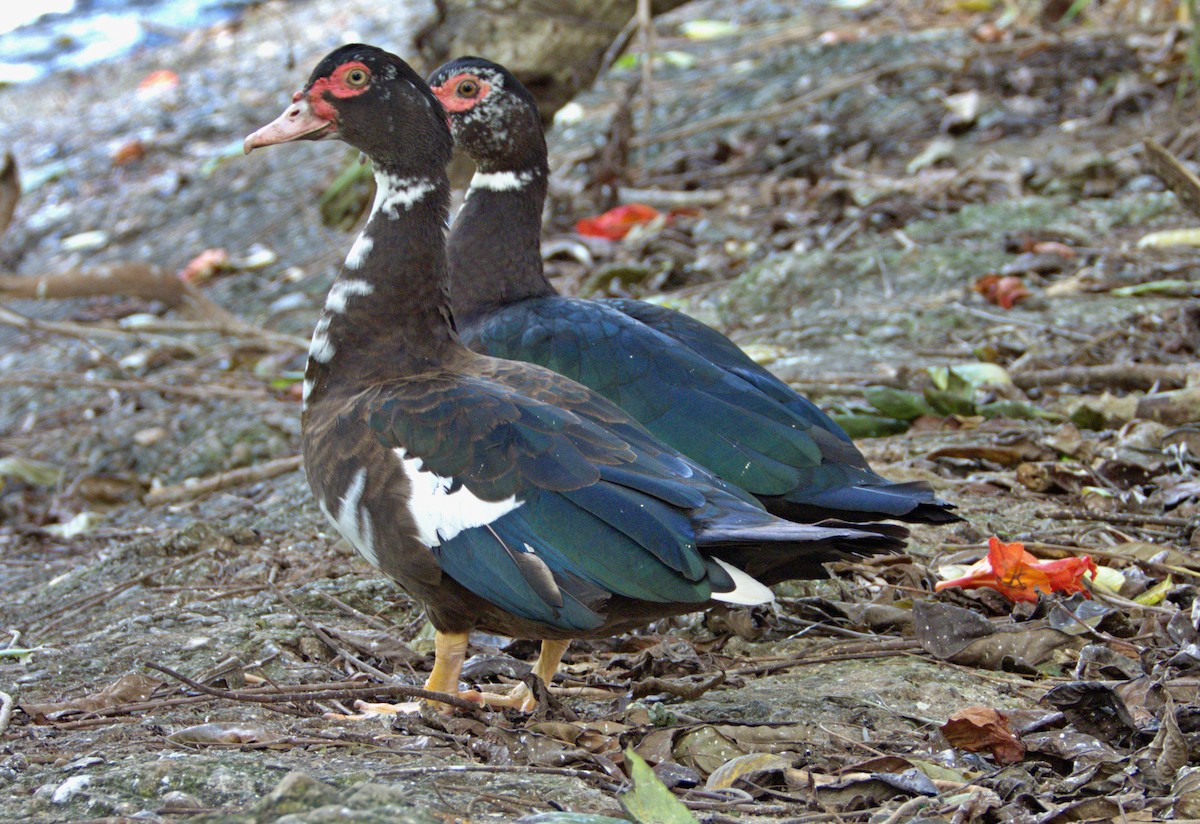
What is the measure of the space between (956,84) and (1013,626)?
5.34 meters

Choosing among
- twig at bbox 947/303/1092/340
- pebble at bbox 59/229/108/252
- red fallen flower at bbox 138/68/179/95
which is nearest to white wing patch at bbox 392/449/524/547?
twig at bbox 947/303/1092/340

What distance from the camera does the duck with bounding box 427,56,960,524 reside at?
3.26m

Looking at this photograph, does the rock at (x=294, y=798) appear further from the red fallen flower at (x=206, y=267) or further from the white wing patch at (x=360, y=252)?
the red fallen flower at (x=206, y=267)

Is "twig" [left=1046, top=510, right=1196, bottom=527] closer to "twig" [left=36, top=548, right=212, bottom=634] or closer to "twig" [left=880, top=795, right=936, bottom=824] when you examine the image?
"twig" [left=880, top=795, right=936, bottom=824]

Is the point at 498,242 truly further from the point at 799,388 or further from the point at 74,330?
the point at 74,330

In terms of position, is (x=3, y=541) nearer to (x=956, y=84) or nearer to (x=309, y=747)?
(x=309, y=747)

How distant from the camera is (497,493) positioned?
→ 2.77 metres

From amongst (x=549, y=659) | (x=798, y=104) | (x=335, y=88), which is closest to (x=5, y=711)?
(x=549, y=659)

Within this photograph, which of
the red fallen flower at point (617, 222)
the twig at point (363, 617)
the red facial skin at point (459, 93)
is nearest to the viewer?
the twig at point (363, 617)

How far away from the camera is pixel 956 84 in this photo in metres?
7.78

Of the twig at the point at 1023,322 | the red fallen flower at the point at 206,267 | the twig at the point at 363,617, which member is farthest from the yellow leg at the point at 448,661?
the red fallen flower at the point at 206,267

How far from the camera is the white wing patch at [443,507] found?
2754 mm

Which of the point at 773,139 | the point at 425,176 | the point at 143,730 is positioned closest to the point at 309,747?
the point at 143,730

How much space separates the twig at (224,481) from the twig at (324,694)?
87.8 inches
